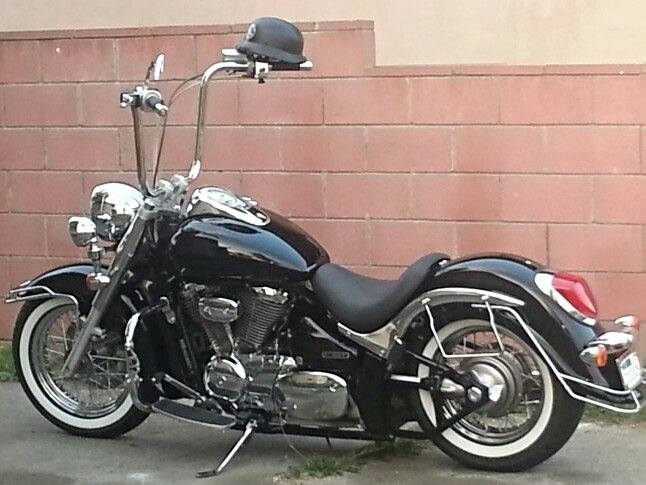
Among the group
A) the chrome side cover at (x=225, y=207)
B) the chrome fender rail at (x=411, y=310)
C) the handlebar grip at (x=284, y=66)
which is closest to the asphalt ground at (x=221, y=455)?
the chrome fender rail at (x=411, y=310)

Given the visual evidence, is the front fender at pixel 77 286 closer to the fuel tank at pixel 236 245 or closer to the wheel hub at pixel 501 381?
the fuel tank at pixel 236 245

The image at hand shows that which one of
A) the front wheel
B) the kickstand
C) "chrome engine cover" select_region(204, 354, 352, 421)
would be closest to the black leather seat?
the front wheel

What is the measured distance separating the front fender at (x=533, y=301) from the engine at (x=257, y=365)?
626mm

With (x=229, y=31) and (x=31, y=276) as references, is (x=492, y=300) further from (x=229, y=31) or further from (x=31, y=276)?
(x=31, y=276)

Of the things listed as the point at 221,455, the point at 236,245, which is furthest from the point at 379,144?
the point at 221,455

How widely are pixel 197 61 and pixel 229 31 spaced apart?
9.8 inches

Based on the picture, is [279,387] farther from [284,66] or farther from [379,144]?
[379,144]

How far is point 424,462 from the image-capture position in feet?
17.7

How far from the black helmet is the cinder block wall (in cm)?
153

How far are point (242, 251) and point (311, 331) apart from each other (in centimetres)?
44

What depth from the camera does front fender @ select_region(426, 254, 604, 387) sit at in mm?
4844

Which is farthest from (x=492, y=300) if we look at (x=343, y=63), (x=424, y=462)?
(x=343, y=63)

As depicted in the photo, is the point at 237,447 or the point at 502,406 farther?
the point at 237,447

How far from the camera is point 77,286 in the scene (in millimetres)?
5738
